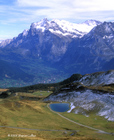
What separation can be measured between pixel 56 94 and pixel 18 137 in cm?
12074

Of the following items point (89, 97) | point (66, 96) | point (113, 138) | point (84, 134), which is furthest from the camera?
point (66, 96)

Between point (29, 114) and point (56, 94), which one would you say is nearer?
point (29, 114)

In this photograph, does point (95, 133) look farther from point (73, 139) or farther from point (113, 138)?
point (73, 139)

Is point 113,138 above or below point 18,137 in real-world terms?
below

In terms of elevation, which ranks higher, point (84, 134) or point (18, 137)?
point (18, 137)

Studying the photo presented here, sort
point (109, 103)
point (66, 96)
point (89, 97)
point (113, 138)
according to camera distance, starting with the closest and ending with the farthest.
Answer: point (113, 138)
point (109, 103)
point (89, 97)
point (66, 96)

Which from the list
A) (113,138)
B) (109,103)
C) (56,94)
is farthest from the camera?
(56,94)

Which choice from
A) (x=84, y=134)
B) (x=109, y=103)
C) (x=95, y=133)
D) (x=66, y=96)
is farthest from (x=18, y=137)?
(x=66, y=96)

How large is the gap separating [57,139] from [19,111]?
5355 cm

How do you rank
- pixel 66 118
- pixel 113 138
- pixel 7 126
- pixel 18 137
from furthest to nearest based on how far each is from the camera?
pixel 66 118 → pixel 7 126 → pixel 113 138 → pixel 18 137

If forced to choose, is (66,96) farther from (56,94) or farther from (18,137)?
(18,137)

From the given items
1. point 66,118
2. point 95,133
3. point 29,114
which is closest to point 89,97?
point 66,118

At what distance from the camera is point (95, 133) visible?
8638 cm

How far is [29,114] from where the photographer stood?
388ft
